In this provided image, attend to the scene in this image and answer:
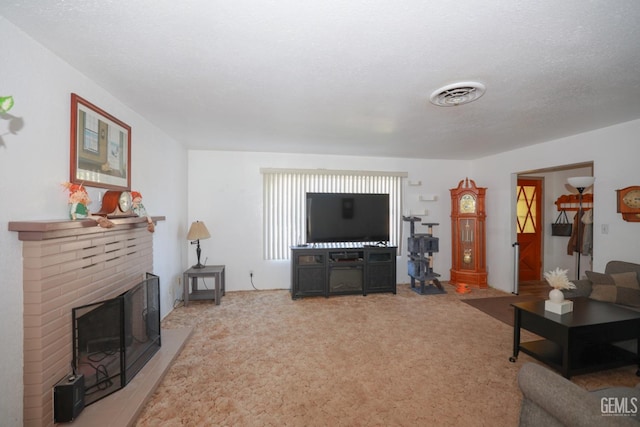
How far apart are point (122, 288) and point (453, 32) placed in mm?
3052

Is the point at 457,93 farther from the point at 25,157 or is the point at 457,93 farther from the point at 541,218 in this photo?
the point at 541,218

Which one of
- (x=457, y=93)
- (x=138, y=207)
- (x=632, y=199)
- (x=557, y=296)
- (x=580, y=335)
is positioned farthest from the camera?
(x=632, y=199)

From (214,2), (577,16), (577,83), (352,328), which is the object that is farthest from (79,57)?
(577,83)

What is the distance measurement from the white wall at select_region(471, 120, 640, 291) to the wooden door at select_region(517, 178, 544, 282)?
44.9 inches

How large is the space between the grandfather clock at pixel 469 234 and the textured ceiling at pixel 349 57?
187 centimetres

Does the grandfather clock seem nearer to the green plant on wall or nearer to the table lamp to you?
the table lamp

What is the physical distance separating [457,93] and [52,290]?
10.2 ft

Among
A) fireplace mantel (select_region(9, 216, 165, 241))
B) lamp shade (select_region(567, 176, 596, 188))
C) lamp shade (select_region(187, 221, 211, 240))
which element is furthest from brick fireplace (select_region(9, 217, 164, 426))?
lamp shade (select_region(567, 176, 596, 188))

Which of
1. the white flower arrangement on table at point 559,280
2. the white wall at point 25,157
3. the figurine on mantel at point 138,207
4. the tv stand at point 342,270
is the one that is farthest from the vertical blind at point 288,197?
the white flower arrangement on table at point 559,280

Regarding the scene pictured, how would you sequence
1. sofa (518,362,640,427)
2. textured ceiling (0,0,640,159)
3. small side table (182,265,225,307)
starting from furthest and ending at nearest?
small side table (182,265,225,307), textured ceiling (0,0,640,159), sofa (518,362,640,427)

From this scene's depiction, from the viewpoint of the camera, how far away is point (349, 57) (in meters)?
1.71

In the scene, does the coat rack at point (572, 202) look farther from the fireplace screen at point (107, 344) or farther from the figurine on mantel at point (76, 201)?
the figurine on mantel at point (76, 201)

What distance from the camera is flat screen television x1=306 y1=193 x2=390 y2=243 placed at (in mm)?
4406

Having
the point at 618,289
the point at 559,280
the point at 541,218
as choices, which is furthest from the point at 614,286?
the point at 541,218
